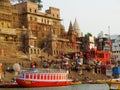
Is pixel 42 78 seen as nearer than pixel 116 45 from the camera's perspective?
Yes

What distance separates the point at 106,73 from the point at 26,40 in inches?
749

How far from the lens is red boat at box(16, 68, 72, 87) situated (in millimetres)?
49281

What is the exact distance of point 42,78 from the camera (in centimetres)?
5144

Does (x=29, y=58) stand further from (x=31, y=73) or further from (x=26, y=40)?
(x=31, y=73)

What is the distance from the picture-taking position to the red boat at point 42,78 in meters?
49.3

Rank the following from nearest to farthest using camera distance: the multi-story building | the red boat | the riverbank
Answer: the red boat
the riverbank
the multi-story building

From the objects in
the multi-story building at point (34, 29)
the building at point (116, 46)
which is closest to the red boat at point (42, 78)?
the multi-story building at point (34, 29)

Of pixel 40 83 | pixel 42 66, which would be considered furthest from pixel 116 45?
pixel 40 83

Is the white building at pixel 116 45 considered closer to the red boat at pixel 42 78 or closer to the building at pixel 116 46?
the building at pixel 116 46

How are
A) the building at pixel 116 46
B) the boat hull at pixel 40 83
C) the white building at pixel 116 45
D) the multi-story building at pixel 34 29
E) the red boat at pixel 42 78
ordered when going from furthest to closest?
the white building at pixel 116 45, the building at pixel 116 46, the multi-story building at pixel 34 29, the red boat at pixel 42 78, the boat hull at pixel 40 83

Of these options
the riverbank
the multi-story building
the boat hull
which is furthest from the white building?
the boat hull

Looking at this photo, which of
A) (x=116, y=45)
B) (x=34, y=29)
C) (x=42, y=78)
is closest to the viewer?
(x=42, y=78)

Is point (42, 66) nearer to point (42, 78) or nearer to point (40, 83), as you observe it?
point (42, 78)

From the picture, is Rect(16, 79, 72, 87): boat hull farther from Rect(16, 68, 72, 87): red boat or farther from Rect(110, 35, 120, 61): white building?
Rect(110, 35, 120, 61): white building
